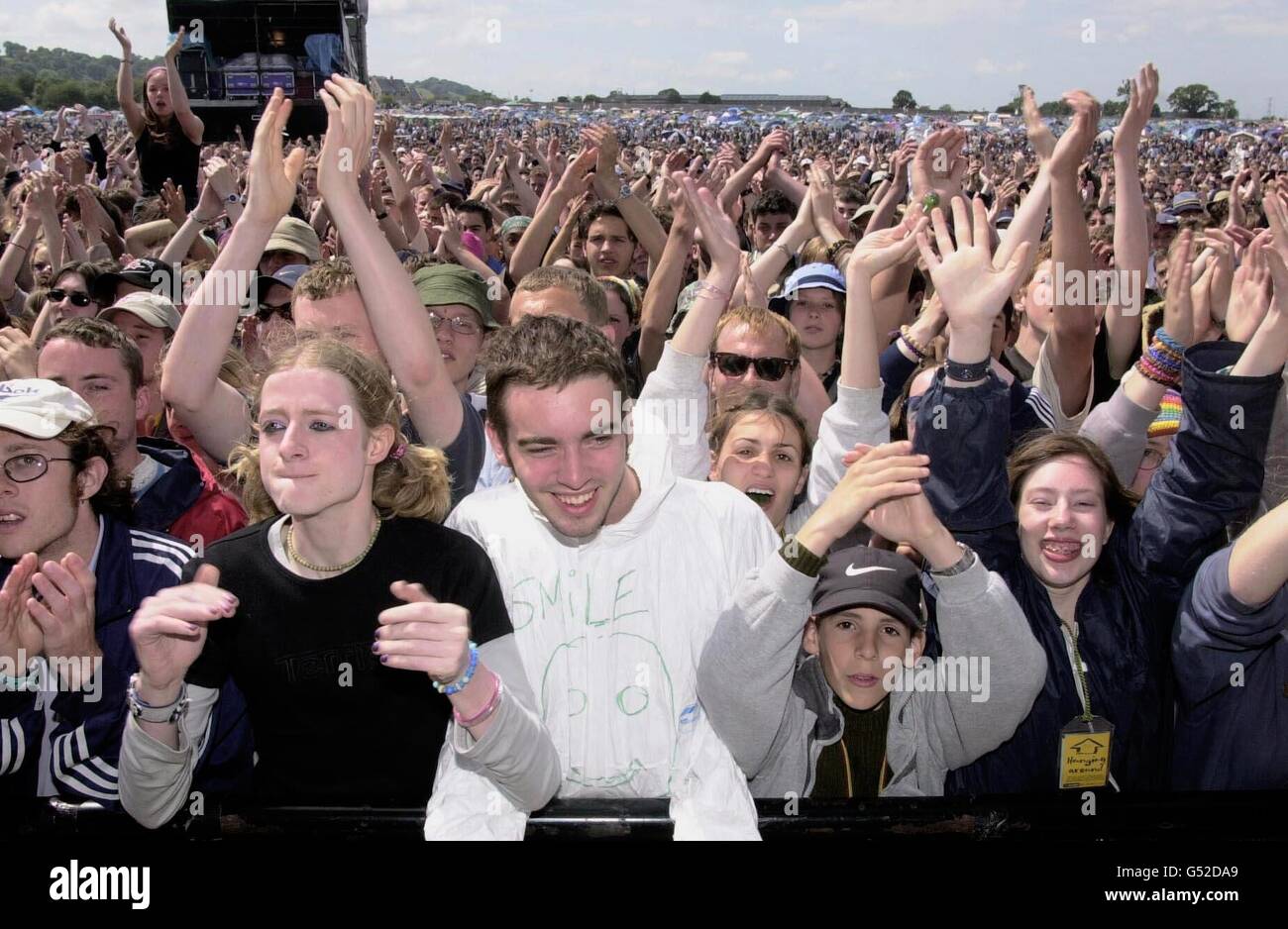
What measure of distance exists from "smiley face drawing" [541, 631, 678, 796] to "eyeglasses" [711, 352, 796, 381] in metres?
1.71

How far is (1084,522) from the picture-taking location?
2.60m

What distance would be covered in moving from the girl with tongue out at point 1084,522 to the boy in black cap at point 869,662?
19 cm

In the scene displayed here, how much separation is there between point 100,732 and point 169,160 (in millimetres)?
8255

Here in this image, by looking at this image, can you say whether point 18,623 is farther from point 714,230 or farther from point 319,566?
point 714,230

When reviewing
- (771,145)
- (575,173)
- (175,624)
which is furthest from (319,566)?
(771,145)

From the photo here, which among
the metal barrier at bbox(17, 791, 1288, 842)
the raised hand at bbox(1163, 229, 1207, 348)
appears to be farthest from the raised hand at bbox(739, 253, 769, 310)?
the metal barrier at bbox(17, 791, 1288, 842)

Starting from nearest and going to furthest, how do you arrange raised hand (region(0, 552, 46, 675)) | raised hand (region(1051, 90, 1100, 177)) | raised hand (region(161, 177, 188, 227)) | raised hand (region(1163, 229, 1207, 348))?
raised hand (region(0, 552, 46, 675)) → raised hand (region(1163, 229, 1207, 348)) → raised hand (region(1051, 90, 1100, 177)) → raised hand (region(161, 177, 188, 227))

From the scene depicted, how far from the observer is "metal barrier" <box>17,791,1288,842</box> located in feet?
6.27

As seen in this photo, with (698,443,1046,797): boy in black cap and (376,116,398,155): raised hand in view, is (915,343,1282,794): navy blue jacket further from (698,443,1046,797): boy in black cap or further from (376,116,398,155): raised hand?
(376,116,398,155): raised hand

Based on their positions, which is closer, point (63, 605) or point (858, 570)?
point (63, 605)

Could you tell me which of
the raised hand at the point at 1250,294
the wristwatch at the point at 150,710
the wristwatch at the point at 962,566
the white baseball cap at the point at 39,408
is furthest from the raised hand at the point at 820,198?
the wristwatch at the point at 150,710

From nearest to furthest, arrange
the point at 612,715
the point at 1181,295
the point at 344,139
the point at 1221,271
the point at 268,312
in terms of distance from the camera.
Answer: the point at 612,715 < the point at 344,139 < the point at 1181,295 < the point at 1221,271 < the point at 268,312

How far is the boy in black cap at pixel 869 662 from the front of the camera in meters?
2.09

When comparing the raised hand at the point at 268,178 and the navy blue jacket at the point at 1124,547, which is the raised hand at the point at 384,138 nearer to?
the raised hand at the point at 268,178
